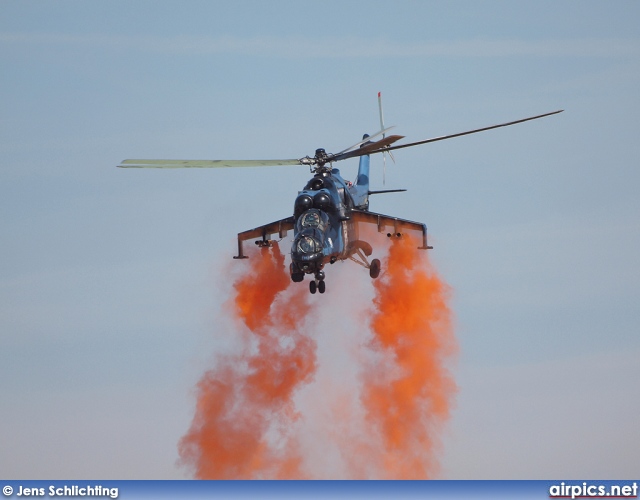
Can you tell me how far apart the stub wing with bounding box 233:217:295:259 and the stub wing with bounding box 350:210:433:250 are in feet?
11.3

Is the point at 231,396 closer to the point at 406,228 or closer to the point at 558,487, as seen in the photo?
the point at 406,228

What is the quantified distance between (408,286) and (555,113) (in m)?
17.5

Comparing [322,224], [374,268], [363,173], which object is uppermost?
[363,173]

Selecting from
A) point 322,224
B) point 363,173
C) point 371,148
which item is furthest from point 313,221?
point 363,173

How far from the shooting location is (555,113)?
3996 inches

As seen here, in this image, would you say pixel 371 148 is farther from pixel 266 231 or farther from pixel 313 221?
pixel 266 231

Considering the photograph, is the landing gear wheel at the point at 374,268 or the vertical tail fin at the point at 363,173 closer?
the landing gear wheel at the point at 374,268

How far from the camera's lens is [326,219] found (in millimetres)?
108812

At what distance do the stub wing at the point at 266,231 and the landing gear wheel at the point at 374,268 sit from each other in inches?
170

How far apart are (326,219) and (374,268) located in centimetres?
506

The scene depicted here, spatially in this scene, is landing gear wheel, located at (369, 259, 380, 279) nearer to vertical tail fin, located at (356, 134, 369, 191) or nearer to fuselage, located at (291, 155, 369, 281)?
fuselage, located at (291, 155, 369, 281)

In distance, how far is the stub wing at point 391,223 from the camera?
112875mm

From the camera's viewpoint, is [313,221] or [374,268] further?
[374,268]

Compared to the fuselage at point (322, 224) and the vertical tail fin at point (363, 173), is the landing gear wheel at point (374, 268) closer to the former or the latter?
the fuselage at point (322, 224)
